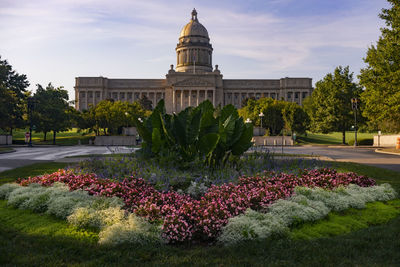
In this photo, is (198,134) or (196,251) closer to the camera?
(196,251)

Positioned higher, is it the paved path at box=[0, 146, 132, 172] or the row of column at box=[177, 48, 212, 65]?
the row of column at box=[177, 48, 212, 65]

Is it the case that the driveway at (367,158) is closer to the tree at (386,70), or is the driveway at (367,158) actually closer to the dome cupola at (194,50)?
the tree at (386,70)

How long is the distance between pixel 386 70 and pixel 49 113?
4664 cm

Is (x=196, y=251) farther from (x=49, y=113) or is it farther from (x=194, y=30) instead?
(x=194, y=30)

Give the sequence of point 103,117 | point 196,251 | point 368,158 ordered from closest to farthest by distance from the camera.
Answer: point 196,251 < point 368,158 < point 103,117

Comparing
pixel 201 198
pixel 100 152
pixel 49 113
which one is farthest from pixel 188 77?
pixel 201 198

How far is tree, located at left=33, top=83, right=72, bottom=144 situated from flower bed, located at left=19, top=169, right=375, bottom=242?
4719 cm

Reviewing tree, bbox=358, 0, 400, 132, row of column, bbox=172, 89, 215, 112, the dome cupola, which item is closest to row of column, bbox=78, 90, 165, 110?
row of column, bbox=172, 89, 215, 112

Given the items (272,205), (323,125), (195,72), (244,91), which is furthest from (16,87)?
(244,91)

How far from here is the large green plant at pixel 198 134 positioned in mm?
11492

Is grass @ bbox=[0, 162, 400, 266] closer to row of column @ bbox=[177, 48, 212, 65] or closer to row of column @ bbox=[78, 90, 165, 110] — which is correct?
row of column @ bbox=[78, 90, 165, 110]

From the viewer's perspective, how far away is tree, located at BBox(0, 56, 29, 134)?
4588cm

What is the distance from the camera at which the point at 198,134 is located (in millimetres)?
11719

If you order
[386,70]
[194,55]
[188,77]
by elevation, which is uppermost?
[194,55]
